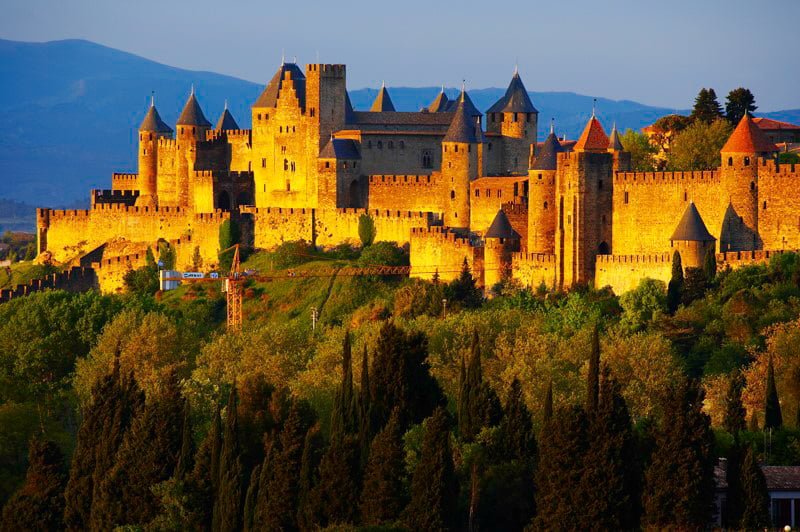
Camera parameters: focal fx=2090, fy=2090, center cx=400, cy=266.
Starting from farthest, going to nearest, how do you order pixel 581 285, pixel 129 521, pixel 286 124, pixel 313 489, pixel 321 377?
pixel 286 124
pixel 581 285
pixel 321 377
pixel 129 521
pixel 313 489

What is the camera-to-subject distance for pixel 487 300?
6725 centimetres

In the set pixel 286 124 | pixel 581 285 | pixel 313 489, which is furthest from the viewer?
pixel 286 124

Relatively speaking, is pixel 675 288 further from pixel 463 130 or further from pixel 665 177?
pixel 463 130

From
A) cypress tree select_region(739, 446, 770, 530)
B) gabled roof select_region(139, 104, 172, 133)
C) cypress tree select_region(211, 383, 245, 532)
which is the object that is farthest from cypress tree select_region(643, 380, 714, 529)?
gabled roof select_region(139, 104, 172, 133)

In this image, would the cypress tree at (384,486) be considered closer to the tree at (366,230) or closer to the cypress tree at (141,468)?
the cypress tree at (141,468)

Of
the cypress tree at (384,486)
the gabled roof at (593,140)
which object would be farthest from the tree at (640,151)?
the cypress tree at (384,486)

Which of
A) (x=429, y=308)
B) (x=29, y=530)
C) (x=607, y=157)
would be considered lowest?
(x=29, y=530)

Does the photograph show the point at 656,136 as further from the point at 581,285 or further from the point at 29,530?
the point at 29,530

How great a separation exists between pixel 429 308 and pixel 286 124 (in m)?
12.9

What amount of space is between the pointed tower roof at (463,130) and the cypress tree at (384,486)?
28809 millimetres

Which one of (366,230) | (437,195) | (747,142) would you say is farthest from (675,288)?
(366,230)

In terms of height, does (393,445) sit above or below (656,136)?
below

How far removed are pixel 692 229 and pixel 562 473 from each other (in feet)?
70.8

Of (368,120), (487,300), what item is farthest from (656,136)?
(487,300)
